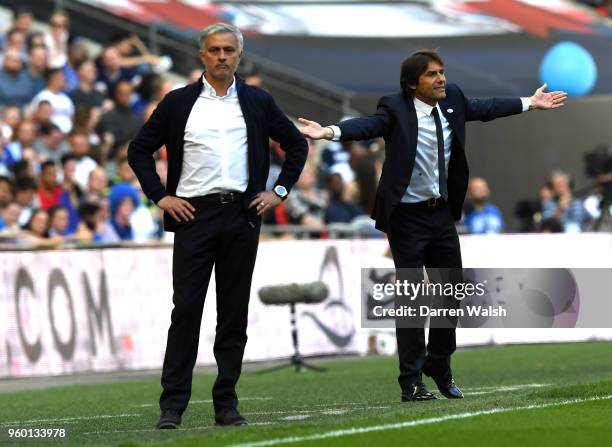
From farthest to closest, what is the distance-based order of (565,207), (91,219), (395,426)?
(565,207), (91,219), (395,426)

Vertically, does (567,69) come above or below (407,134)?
above

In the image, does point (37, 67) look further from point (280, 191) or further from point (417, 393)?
point (280, 191)

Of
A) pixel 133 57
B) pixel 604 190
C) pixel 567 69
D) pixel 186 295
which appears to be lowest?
pixel 186 295

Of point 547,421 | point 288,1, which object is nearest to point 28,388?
point 547,421

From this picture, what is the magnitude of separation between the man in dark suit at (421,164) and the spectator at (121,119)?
10.6m

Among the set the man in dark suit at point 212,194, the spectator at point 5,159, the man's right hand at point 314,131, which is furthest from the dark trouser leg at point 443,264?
the spectator at point 5,159

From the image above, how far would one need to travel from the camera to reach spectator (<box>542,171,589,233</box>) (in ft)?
73.5

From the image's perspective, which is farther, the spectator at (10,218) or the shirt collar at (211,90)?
the spectator at (10,218)

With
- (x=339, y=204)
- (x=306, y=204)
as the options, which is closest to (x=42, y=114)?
(x=306, y=204)

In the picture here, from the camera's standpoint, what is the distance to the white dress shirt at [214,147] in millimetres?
9625

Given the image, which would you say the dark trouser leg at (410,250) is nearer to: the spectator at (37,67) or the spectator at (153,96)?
the spectator at (37,67)

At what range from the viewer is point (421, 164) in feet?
35.8

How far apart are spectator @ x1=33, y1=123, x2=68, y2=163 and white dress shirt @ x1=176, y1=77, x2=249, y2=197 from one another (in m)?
10.5

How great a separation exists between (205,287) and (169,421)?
32.4 inches
